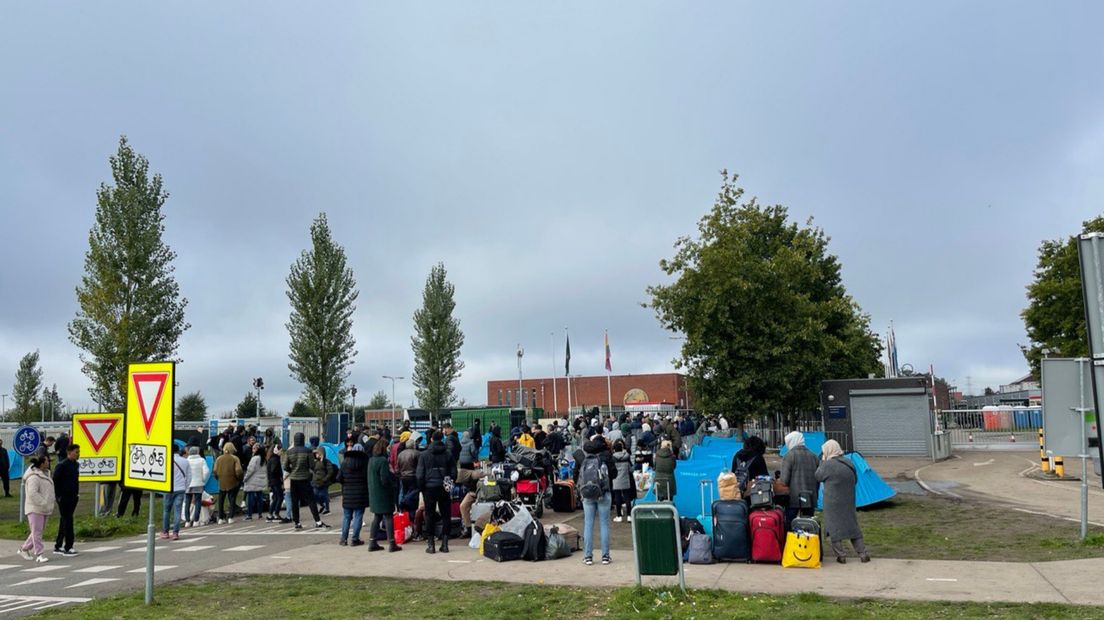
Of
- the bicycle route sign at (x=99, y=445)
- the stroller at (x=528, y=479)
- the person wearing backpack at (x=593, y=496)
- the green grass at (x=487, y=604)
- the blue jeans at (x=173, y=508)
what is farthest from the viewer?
the bicycle route sign at (x=99, y=445)

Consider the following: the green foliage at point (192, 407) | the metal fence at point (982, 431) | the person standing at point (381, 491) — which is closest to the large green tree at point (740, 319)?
the metal fence at point (982, 431)

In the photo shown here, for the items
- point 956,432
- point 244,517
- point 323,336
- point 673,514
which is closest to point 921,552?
point 673,514

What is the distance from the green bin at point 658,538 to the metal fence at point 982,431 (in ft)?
92.7

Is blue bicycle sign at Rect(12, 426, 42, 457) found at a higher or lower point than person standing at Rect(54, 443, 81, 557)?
higher

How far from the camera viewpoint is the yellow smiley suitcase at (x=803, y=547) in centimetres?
1041

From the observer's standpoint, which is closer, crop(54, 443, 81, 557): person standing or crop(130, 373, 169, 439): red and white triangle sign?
crop(130, 373, 169, 439): red and white triangle sign

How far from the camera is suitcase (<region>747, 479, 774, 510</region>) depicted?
433 inches

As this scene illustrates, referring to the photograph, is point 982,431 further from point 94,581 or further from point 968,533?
point 94,581

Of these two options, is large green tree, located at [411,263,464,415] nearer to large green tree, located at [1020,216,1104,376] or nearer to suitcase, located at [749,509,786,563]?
large green tree, located at [1020,216,1104,376]

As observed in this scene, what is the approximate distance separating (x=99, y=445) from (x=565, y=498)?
395 inches

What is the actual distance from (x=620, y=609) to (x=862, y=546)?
4.21 m

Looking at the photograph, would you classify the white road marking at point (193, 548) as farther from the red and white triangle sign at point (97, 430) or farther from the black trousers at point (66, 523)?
the red and white triangle sign at point (97, 430)

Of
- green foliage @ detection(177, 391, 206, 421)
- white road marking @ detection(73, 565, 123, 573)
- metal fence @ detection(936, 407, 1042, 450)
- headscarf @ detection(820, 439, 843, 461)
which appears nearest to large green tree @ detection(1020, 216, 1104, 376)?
metal fence @ detection(936, 407, 1042, 450)

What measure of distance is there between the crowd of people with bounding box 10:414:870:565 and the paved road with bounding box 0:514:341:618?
0.53 m
